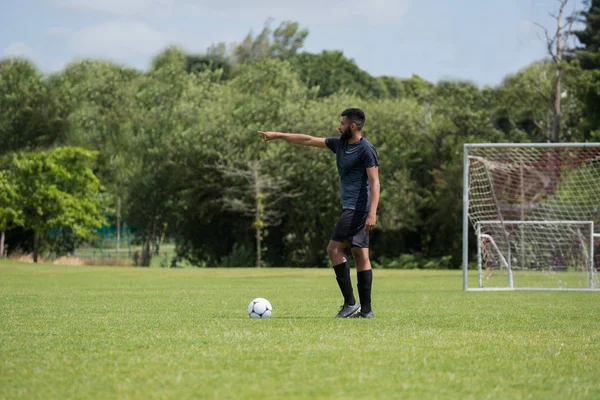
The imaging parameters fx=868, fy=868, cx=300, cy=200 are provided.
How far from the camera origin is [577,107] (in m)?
49.6

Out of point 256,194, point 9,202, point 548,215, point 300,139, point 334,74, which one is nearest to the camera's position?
point 300,139

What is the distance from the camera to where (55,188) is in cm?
3881

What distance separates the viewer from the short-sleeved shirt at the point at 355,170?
10328 mm

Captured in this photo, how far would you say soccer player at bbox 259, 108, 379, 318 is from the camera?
10.3m

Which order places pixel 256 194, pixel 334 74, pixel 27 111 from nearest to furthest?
1. pixel 256 194
2. pixel 27 111
3. pixel 334 74

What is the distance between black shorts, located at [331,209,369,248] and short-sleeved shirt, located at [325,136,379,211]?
8 centimetres

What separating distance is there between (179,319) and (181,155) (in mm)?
37742

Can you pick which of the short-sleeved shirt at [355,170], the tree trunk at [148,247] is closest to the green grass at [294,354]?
the short-sleeved shirt at [355,170]

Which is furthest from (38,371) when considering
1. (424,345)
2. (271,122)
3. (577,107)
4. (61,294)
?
(577,107)

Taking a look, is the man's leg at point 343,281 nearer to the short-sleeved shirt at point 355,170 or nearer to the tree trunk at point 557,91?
the short-sleeved shirt at point 355,170

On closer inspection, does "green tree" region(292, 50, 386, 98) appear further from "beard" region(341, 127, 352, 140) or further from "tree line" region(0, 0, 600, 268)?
"beard" region(341, 127, 352, 140)

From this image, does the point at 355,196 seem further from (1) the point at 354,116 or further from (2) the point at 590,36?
(2) the point at 590,36

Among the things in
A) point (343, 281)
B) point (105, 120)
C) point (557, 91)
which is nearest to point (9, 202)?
point (105, 120)

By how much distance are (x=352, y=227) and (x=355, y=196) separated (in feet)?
1.26
